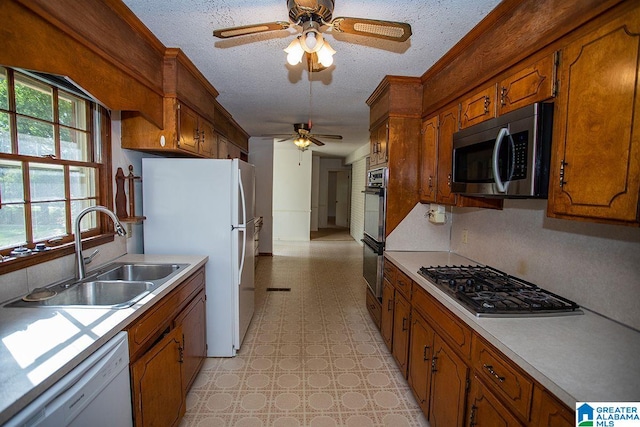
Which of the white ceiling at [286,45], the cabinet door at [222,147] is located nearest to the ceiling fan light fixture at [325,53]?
the white ceiling at [286,45]

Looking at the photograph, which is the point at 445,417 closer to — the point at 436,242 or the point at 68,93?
the point at 436,242

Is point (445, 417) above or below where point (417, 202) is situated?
below

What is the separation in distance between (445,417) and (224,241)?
1937 millimetres

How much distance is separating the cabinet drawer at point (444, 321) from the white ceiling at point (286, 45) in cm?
164

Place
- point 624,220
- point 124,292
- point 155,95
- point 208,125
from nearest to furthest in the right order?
point 624,220, point 124,292, point 155,95, point 208,125

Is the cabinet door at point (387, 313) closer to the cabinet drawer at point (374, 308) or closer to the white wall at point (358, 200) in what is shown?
the cabinet drawer at point (374, 308)

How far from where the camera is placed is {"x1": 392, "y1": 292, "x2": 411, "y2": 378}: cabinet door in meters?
2.26

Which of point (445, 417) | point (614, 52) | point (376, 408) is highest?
point (614, 52)

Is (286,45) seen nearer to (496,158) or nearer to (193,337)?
(496,158)

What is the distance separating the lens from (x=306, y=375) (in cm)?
Result: 248

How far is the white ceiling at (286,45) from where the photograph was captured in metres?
1.71

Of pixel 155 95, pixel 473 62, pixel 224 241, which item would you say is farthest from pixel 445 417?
pixel 155 95

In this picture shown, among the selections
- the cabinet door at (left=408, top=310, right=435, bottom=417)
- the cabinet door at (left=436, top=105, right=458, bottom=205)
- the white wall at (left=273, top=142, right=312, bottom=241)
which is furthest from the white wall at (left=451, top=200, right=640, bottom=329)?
the white wall at (left=273, top=142, right=312, bottom=241)

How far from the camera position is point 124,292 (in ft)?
6.17
